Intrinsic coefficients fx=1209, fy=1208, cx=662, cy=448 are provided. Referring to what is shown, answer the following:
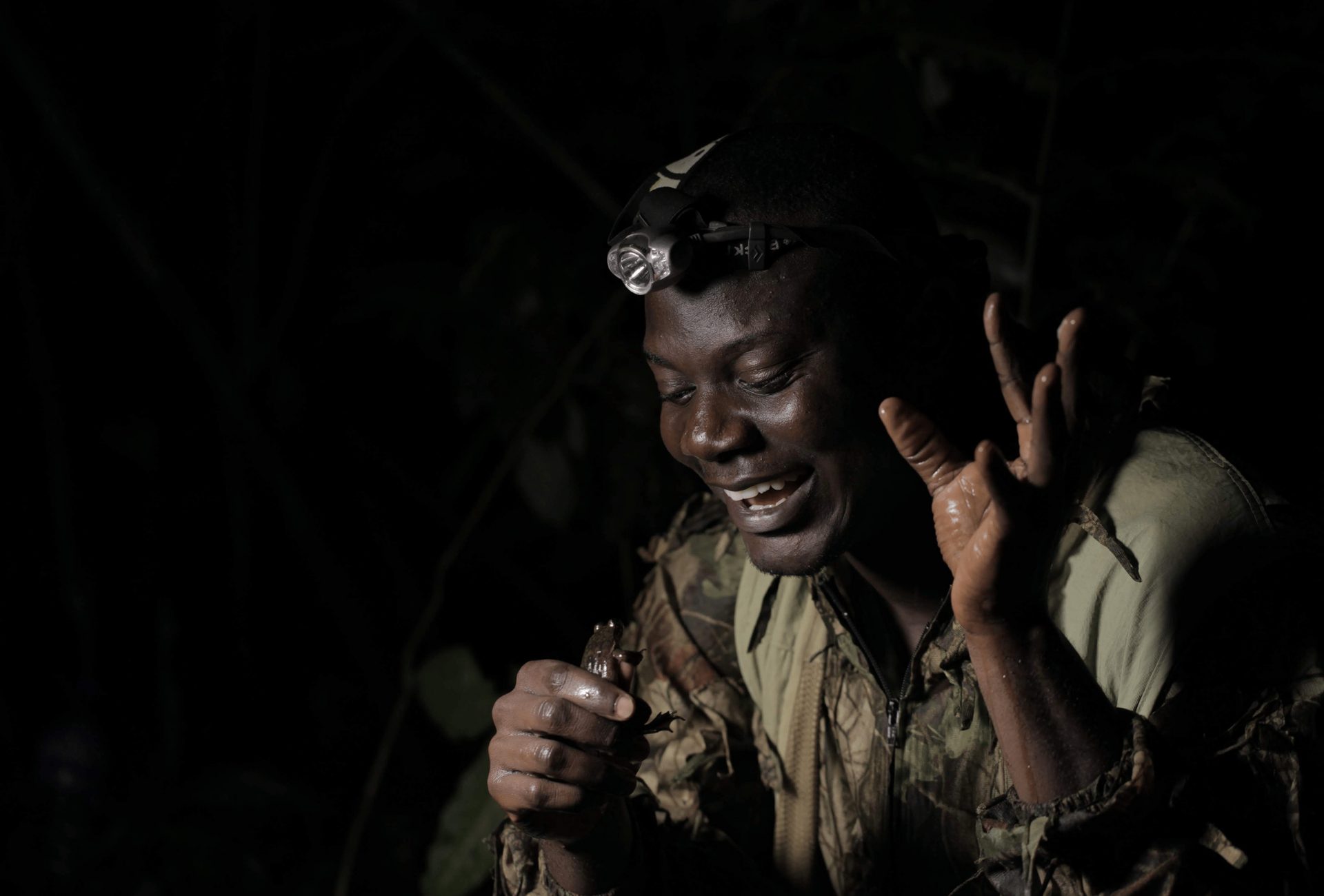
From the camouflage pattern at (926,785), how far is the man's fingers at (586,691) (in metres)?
0.28

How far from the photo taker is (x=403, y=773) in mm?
2238

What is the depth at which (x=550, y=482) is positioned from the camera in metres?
1.97

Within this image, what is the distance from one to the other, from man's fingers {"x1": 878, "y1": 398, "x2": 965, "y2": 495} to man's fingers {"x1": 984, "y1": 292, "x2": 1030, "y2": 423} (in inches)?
2.4

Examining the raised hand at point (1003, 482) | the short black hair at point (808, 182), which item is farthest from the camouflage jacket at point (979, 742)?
the short black hair at point (808, 182)

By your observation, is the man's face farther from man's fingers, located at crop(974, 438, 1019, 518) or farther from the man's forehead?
man's fingers, located at crop(974, 438, 1019, 518)

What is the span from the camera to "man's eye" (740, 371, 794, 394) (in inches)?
47.1

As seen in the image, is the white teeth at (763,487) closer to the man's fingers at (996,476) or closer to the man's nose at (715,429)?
the man's nose at (715,429)

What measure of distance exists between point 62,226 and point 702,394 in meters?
1.42

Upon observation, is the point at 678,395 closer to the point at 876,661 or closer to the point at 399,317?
the point at 876,661

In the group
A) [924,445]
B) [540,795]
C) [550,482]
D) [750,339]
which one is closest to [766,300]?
[750,339]

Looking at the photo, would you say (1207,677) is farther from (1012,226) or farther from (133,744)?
(133,744)

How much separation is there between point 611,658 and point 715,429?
250 millimetres

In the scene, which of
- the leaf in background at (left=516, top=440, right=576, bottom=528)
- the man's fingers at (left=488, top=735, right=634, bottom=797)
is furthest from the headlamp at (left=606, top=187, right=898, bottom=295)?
the leaf in background at (left=516, top=440, right=576, bottom=528)

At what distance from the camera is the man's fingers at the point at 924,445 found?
3.08 ft
